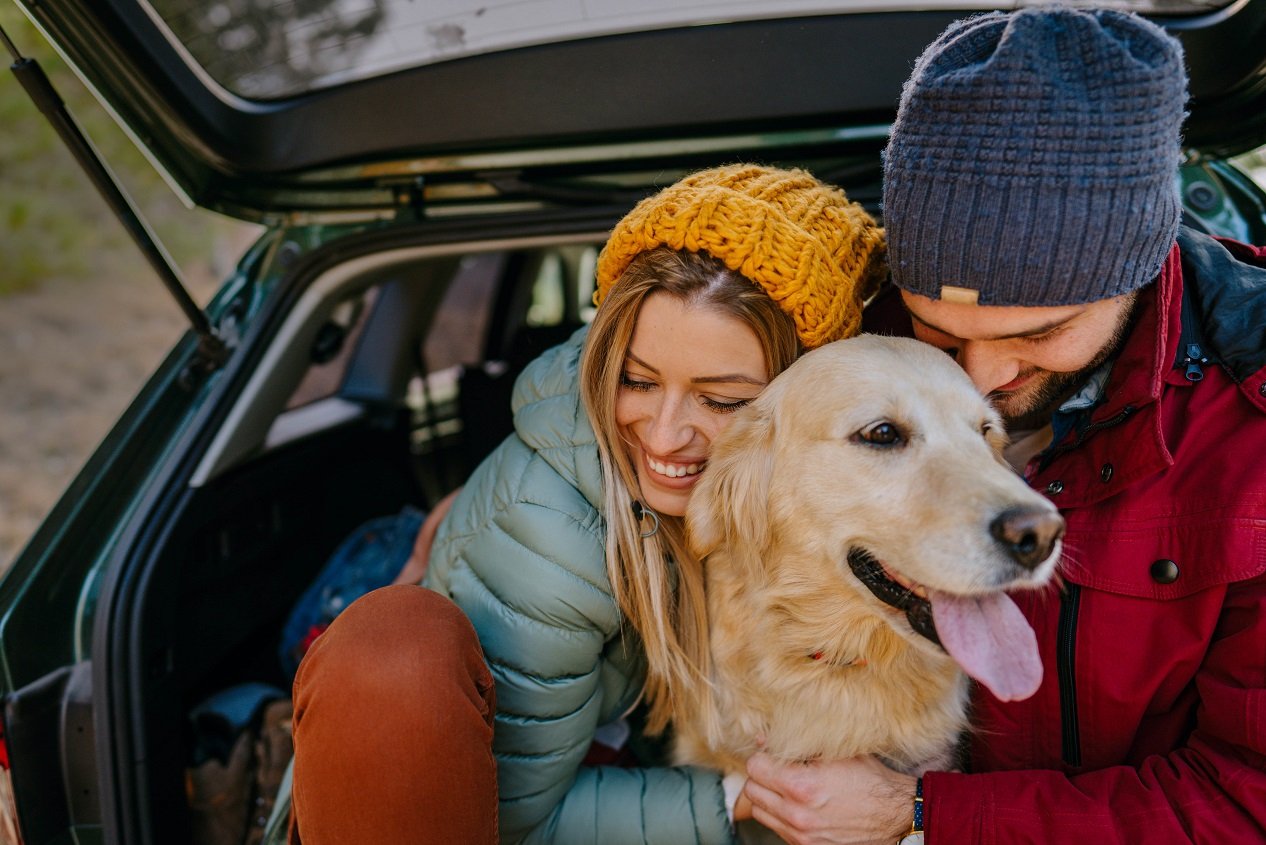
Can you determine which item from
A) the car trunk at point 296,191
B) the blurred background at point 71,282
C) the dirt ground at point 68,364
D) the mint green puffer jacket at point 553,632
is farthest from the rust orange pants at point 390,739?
the blurred background at point 71,282

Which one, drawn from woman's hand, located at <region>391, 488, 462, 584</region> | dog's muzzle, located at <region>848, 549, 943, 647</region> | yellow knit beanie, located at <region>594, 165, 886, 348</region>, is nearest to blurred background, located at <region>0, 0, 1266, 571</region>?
woman's hand, located at <region>391, 488, 462, 584</region>

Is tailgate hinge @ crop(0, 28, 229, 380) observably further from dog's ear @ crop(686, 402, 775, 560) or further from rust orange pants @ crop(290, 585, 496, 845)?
dog's ear @ crop(686, 402, 775, 560)

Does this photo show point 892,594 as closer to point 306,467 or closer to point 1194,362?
point 1194,362

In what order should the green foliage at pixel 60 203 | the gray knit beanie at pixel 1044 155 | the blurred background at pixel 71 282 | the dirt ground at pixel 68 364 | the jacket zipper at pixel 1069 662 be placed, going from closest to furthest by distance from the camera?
the gray knit beanie at pixel 1044 155, the jacket zipper at pixel 1069 662, the dirt ground at pixel 68 364, the blurred background at pixel 71 282, the green foliage at pixel 60 203

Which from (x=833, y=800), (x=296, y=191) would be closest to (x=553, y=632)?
(x=833, y=800)

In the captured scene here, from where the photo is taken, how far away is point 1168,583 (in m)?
1.44

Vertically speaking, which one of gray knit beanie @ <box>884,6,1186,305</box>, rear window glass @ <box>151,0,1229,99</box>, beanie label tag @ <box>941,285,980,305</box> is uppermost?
rear window glass @ <box>151,0,1229,99</box>

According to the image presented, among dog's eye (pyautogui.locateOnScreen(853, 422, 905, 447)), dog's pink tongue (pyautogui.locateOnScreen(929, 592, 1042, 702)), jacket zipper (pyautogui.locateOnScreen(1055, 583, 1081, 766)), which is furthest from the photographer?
dog's eye (pyautogui.locateOnScreen(853, 422, 905, 447))

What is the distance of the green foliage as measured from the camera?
7.81 m

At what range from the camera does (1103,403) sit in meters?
1.57

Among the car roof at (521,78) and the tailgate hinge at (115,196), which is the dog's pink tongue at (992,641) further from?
the tailgate hinge at (115,196)

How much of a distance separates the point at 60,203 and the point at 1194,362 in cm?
928

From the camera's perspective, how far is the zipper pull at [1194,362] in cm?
150

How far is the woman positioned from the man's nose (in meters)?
0.23
